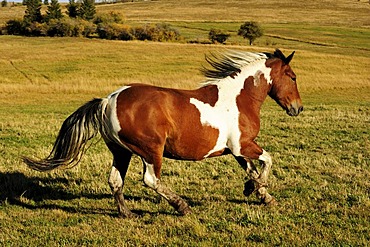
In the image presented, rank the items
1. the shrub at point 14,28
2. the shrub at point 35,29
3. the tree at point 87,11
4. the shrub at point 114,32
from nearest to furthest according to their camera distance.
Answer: the shrub at point 114,32, the shrub at point 35,29, the shrub at point 14,28, the tree at point 87,11

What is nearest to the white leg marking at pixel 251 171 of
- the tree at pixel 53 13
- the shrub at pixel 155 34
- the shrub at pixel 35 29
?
the shrub at pixel 155 34

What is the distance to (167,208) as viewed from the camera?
22.0 feet

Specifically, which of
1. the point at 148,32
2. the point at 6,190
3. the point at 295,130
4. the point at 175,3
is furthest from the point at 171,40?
the point at 175,3

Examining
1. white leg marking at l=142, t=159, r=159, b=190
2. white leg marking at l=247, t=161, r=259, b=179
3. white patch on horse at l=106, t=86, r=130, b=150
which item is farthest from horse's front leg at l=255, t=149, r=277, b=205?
white patch on horse at l=106, t=86, r=130, b=150

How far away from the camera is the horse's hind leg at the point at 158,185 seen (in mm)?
6035

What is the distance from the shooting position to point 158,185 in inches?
240

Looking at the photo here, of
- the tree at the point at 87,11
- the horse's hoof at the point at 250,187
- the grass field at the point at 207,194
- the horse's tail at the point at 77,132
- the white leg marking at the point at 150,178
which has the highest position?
the tree at the point at 87,11

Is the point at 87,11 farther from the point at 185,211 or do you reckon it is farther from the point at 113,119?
the point at 185,211

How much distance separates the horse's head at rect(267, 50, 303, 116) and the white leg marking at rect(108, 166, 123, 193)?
9.14 ft

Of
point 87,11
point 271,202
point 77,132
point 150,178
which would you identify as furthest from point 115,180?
point 87,11

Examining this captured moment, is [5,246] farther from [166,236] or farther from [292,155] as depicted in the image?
[292,155]

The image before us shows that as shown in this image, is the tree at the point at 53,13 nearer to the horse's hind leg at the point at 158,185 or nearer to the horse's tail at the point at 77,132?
the horse's tail at the point at 77,132

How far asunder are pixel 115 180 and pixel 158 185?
71 cm

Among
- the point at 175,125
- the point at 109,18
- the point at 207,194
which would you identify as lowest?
the point at 207,194
